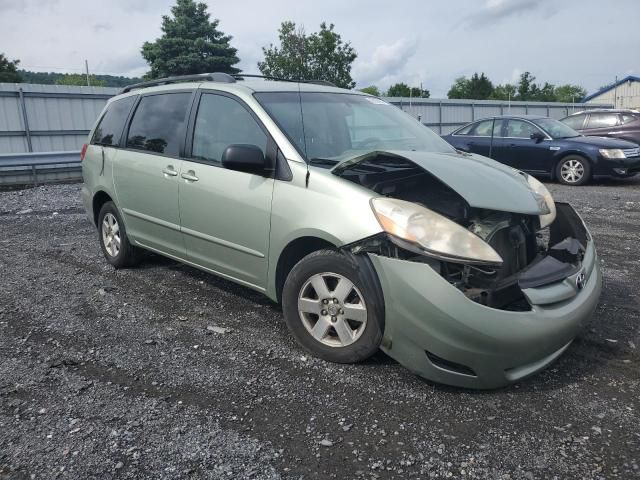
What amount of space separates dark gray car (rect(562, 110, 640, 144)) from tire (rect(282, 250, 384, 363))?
42.7 ft

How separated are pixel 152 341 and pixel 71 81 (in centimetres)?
10172

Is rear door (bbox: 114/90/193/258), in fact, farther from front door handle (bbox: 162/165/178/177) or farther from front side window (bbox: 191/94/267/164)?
front side window (bbox: 191/94/267/164)

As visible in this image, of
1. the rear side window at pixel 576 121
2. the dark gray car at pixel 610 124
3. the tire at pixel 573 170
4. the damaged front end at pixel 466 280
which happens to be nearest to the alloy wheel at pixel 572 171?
the tire at pixel 573 170

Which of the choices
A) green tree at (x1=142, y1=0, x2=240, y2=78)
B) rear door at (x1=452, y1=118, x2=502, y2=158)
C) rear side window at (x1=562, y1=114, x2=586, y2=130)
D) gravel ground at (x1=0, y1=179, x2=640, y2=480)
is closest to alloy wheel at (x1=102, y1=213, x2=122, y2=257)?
gravel ground at (x1=0, y1=179, x2=640, y2=480)

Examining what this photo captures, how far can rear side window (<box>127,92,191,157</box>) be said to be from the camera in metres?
4.53

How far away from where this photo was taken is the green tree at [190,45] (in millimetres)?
38406

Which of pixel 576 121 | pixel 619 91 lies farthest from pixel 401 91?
pixel 576 121

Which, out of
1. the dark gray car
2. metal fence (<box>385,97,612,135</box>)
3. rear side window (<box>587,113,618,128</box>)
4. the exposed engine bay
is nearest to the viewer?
the exposed engine bay

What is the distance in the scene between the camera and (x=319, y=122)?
404 cm

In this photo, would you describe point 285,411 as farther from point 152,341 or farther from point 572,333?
point 572,333

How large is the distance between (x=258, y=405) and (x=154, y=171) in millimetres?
2487

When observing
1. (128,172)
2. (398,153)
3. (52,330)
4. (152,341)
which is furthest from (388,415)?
(128,172)

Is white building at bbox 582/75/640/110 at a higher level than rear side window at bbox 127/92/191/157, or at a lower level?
higher

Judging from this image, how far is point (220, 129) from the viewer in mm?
4180
